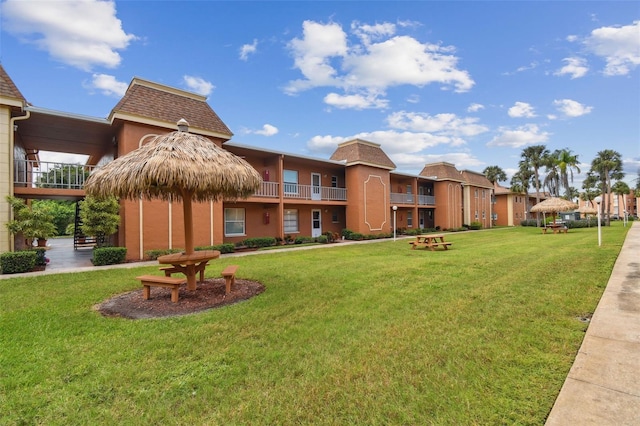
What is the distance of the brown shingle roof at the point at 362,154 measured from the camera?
21.5 meters

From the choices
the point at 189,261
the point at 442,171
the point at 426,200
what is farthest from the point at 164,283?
the point at 442,171

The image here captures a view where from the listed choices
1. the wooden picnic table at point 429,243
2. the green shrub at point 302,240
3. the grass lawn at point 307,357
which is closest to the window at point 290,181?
the green shrub at point 302,240

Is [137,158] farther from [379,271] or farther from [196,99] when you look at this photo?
[196,99]

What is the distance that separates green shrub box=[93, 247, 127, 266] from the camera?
11.0 metres

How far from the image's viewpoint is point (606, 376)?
300 cm

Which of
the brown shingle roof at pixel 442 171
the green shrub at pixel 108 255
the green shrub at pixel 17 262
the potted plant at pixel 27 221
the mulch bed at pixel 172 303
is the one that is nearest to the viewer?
the mulch bed at pixel 172 303

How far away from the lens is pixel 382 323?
4652 millimetres

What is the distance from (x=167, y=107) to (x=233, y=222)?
6.98 m

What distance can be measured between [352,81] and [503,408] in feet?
71.6

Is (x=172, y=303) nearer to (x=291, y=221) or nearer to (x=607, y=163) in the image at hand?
(x=291, y=221)

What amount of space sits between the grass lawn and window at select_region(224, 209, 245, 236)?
1048 centimetres

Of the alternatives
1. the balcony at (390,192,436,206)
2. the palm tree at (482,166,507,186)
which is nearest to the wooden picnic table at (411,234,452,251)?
the balcony at (390,192,436,206)

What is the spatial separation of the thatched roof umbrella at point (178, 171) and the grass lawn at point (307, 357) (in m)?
2.40

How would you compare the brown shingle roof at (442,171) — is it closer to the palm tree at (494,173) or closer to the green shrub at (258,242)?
the green shrub at (258,242)
